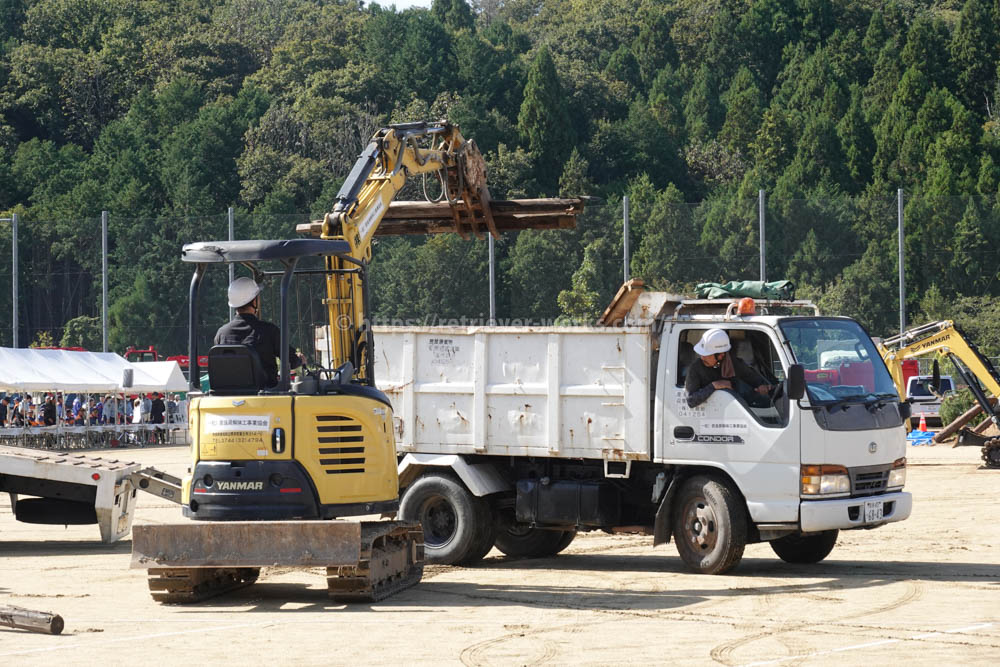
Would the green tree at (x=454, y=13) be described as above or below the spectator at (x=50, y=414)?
above

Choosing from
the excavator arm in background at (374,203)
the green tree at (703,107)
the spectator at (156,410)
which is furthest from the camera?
the green tree at (703,107)

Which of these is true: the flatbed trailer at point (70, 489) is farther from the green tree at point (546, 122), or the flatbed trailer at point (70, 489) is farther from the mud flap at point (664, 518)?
the green tree at point (546, 122)

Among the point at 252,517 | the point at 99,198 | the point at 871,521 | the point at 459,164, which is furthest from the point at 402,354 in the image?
the point at 99,198

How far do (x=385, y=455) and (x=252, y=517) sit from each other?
1191 mm

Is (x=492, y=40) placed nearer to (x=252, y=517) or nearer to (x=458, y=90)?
(x=458, y=90)

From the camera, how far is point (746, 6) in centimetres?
12588

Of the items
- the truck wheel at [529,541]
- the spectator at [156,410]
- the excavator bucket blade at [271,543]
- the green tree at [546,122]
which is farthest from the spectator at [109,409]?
the green tree at [546,122]

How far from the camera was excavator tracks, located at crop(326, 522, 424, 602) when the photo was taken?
12.5 meters

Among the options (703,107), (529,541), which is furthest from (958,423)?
(703,107)

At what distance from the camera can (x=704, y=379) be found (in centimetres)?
1405

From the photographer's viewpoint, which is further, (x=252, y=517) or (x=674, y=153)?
(x=674, y=153)

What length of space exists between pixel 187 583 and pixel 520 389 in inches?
154

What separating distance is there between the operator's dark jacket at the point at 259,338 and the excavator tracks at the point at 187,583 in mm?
1710

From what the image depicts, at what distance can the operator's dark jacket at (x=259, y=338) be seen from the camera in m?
12.5
